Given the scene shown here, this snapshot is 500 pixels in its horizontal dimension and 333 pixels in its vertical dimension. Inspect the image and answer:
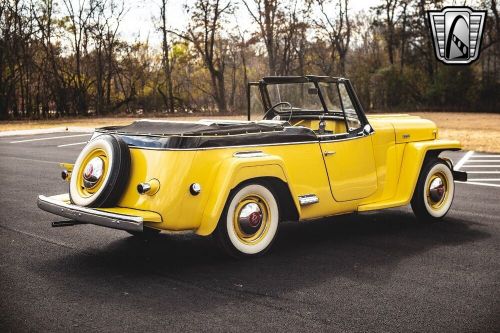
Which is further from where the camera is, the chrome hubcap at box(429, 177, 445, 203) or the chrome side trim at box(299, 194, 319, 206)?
the chrome hubcap at box(429, 177, 445, 203)

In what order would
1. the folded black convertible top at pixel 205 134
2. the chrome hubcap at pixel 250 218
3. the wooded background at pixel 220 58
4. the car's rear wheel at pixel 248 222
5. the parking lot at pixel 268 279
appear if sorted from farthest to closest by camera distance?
the wooded background at pixel 220 58 → the chrome hubcap at pixel 250 218 → the car's rear wheel at pixel 248 222 → the folded black convertible top at pixel 205 134 → the parking lot at pixel 268 279

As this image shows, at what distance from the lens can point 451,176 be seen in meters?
6.79

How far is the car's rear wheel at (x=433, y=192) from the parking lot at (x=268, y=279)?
0.58 ft

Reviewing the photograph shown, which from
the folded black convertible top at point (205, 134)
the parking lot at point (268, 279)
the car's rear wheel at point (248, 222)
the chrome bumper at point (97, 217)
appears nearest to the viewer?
the parking lot at point (268, 279)

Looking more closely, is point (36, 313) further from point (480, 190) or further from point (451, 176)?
point (480, 190)

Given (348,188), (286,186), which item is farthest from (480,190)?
(286,186)

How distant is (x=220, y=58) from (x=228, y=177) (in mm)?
47363

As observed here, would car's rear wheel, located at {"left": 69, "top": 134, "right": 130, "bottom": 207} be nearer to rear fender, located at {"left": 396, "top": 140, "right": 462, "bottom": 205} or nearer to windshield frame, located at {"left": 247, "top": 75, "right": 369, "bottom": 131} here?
windshield frame, located at {"left": 247, "top": 75, "right": 369, "bottom": 131}

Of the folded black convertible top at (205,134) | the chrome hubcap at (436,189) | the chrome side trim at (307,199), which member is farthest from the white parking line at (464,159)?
the folded black convertible top at (205,134)

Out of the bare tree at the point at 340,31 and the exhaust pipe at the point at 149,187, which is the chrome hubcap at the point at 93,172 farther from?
the bare tree at the point at 340,31

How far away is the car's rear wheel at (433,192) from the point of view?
6500mm

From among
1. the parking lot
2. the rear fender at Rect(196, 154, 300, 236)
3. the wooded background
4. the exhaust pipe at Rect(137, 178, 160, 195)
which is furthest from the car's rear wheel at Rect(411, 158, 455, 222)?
the wooded background

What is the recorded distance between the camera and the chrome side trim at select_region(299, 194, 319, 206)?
207 inches

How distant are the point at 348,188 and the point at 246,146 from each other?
4.23ft
